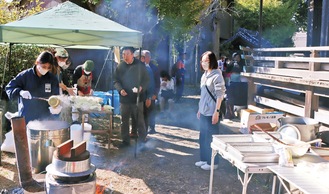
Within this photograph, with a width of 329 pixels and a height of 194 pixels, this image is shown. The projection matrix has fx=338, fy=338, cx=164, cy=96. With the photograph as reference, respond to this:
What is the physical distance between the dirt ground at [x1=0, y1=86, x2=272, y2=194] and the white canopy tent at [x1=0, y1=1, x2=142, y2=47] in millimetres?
2088

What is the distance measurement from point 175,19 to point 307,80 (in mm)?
5320

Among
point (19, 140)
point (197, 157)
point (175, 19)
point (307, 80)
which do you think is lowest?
point (197, 157)

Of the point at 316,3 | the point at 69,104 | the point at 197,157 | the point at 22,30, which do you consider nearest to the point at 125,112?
the point at 69,104

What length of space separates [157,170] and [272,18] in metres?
24.8

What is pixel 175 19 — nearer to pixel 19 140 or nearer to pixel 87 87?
pixel 87 87

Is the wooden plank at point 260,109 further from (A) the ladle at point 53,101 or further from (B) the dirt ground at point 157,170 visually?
(A) the ladle at point 53,101

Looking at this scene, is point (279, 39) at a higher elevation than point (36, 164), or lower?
higher

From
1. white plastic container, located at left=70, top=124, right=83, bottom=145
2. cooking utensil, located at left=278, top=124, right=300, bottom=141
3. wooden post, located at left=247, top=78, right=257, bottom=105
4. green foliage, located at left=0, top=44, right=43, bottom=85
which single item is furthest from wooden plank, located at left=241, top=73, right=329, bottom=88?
green foliage, located at left=0, top=44, right=43, bottom=85

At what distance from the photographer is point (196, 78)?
816 inches

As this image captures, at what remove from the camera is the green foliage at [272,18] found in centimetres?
2714

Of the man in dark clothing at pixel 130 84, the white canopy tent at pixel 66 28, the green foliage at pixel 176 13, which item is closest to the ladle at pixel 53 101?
the white canopy tent at pixel 66 28

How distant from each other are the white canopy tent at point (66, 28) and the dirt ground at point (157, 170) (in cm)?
209

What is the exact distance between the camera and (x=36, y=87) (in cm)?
498

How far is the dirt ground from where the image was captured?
4934 mm
